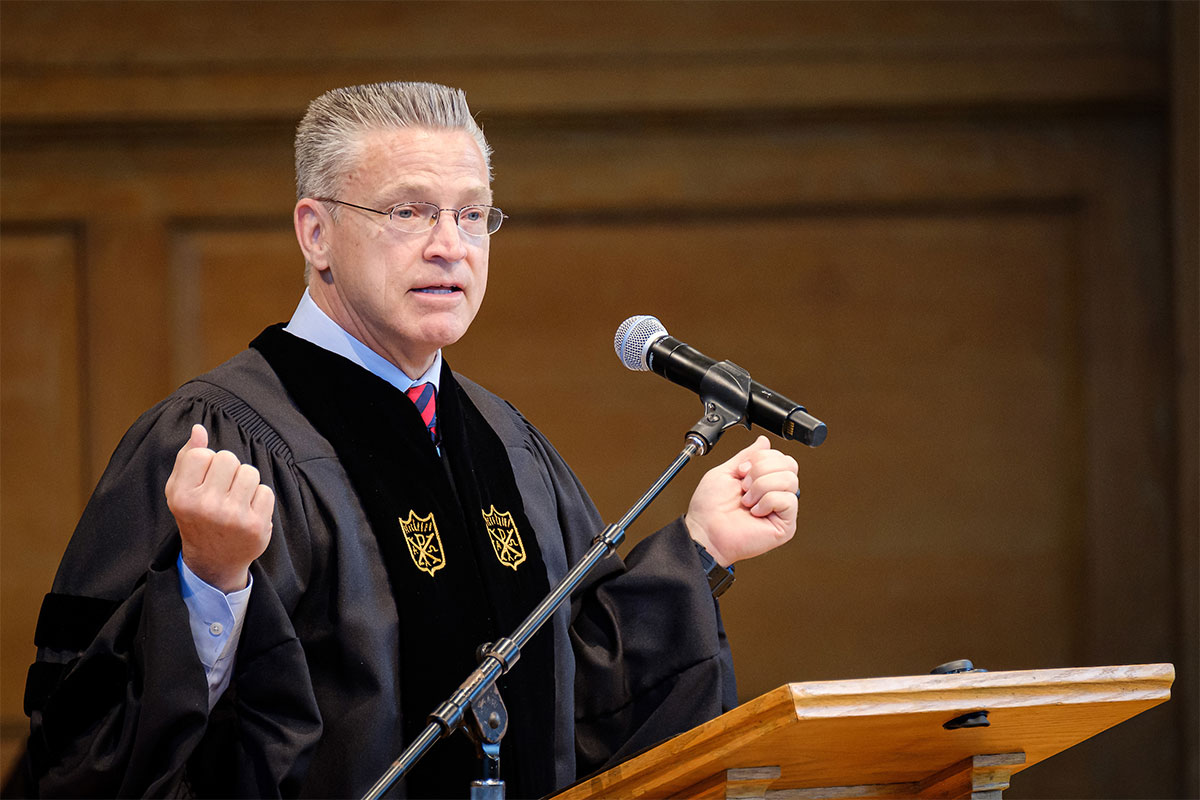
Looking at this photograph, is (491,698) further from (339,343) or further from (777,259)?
(777,259)

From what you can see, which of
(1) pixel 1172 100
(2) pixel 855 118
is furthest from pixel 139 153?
(1) pixel 1172 100

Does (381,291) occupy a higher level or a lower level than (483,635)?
higher

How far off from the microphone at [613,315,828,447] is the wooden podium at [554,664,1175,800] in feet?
1.16

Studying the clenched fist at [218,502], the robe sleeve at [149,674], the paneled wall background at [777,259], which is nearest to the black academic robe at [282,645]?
the robe sleeve at [149,674]

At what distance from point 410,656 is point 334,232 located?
709mm

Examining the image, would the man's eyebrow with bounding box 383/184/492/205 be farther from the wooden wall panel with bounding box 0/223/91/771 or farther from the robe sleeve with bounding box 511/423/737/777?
the wooden wall panel with bounding box 0/223/91/771

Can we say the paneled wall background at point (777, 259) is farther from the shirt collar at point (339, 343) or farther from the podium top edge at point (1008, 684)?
the podium top edge at point (1008, 684)

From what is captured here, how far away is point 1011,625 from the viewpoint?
4668mm

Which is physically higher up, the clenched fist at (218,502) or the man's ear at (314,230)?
the man's ear at (314,230)

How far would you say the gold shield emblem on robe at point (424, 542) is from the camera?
85.7 inches

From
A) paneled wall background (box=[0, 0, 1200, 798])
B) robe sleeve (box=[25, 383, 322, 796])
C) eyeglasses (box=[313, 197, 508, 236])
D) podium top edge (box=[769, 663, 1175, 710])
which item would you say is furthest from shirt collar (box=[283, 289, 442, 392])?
paneled wall background (box=[0, 0, 1200, 798])

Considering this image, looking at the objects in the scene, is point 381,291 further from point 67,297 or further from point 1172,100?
point 1172,100

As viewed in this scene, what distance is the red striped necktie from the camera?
7.75ft

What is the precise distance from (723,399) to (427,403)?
2.35 feet
